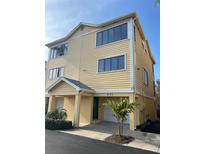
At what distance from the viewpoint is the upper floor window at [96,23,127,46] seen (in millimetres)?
8466

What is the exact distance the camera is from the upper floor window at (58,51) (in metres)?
11.5

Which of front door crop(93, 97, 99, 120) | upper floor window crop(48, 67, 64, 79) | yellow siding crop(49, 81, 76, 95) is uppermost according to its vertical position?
upper floor window crop(48, 67, 64, 79)

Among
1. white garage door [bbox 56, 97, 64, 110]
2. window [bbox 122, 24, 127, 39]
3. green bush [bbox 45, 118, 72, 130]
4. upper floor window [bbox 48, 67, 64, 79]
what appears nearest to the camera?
green bush [bbox 45, 118, 72, 130]

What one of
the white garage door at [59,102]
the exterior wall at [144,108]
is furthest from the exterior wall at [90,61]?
the exterior wall at [144,108]

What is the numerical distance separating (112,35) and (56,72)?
534 cm

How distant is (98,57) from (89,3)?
5.51 m

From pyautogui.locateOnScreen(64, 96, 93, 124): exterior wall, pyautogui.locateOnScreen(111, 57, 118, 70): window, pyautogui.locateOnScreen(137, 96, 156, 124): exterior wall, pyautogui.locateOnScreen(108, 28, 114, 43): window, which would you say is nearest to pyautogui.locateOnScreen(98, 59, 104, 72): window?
pyautogui.locateOnScreen(111, 57, 118, 70): window

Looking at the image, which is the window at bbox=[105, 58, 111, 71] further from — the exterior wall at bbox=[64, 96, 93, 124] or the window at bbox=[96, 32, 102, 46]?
the exterior wall at bbox=[64, 96, 93, 124]

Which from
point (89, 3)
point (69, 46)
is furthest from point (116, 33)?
point (89, 3)

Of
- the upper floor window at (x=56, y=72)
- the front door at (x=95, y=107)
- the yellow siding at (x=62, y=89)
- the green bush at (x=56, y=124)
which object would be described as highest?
the upper floor window at (x=56, y=72)

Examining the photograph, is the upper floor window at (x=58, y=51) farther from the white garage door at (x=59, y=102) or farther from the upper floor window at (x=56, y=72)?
the white garage door at (x=59, y=102)

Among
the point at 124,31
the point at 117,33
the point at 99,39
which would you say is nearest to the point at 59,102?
the point at 99,39

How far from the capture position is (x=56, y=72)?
11.5 metres
